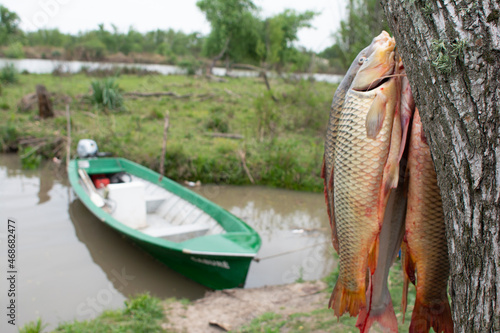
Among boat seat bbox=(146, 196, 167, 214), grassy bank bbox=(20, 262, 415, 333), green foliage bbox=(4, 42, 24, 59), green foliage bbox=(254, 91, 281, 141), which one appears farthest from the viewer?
green foliage bbox=(4, 42, 24, 59)

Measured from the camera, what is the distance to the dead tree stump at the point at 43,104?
44.6 ft

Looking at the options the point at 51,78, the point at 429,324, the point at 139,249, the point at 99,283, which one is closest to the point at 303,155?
the point at 139,249

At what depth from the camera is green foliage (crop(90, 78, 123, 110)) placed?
1539 centimetres

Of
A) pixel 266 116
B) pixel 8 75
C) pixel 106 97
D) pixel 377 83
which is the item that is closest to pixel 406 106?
pixel 377 83

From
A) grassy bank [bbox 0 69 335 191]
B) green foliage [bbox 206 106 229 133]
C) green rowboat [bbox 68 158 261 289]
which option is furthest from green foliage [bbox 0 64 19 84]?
green rowboat [bbox 68 158 261 289]

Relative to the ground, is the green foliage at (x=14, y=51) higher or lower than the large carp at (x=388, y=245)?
higher

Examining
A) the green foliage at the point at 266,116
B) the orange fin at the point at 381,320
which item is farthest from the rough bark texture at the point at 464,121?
the green foliage at the point at 266,116

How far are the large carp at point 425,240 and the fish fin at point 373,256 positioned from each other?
0.09 metres

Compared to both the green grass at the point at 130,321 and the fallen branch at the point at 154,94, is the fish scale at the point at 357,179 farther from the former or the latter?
the fallen branch at the point at 154,94

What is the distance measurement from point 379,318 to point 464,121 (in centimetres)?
72

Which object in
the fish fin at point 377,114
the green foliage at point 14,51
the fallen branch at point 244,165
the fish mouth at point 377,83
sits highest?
the green foliage at point 14,51

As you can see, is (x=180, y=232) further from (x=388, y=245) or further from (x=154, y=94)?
(x=154, y=94)

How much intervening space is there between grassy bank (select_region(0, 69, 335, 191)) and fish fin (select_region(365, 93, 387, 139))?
8.93 metres

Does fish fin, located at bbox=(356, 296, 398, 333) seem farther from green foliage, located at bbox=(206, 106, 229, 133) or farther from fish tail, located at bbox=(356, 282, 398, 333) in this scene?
green foliage, located at bbox=(206, 106, 229, 133)
